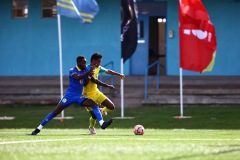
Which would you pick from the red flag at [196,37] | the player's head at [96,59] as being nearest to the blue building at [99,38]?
the red flag at [196,37]

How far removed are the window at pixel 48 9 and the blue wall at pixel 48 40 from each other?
8.0 inches

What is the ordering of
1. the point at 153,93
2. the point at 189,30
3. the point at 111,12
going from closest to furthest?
the point at 189,30 < the point at 153,93 < the point at 111,12

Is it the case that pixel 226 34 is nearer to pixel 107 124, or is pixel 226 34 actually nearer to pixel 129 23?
pixel 129 23

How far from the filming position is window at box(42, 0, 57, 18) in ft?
126

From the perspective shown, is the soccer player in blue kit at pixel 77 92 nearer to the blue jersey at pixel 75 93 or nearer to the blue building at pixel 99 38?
the blue jersey at pixel 75 93

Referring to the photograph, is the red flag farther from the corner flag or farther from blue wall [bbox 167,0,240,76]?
blue wall [bbox 167,0,240,76]

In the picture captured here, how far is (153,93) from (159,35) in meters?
7.21

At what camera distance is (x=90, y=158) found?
12344 mm

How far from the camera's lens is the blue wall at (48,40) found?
3812cm

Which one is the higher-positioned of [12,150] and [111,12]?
[111,12]

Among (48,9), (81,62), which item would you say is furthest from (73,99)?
(48,9)

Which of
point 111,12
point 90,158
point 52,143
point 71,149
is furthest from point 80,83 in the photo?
point 111,12

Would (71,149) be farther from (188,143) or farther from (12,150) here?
(188,143)

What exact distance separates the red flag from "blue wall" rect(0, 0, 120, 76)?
9.12m
